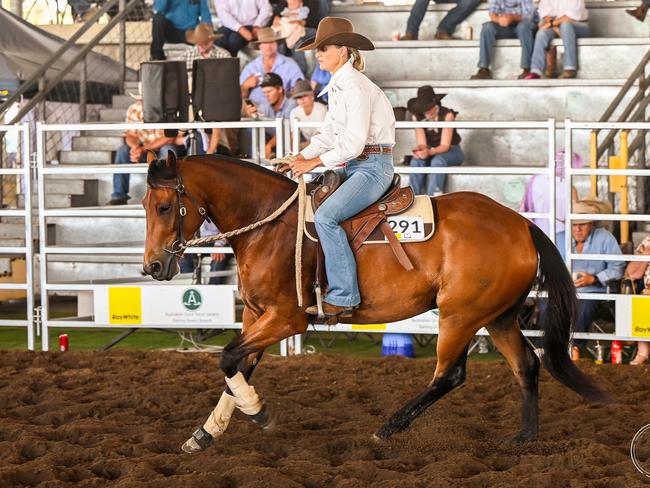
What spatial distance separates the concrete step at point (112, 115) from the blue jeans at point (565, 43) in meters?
5.06

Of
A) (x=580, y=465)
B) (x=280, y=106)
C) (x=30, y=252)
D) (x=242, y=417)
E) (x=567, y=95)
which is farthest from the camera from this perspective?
(x=567, y=95)

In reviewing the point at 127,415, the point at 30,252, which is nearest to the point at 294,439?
the point at 127,415

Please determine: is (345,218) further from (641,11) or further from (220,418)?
(641,11)

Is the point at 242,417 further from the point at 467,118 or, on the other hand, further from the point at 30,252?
the point at 467,118

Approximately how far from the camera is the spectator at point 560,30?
1270cm

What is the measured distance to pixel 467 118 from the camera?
12875mm

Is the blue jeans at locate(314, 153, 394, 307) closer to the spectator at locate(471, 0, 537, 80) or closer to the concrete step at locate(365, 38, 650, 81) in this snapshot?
the concrete step at locate(365, 38, 650, 81)

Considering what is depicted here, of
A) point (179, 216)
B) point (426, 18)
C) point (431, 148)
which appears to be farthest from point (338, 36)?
point (426, 18)

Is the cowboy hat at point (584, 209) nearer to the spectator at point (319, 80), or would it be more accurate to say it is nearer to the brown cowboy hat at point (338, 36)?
the brown cowboy hat at point (338, 36)

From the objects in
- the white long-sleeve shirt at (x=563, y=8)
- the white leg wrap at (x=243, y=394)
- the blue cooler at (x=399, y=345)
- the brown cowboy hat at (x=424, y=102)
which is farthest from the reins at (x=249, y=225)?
the white long-sleeve shirt at (x=563, y=8)

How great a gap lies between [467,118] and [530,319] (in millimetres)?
4856

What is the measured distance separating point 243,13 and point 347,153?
8.31 m

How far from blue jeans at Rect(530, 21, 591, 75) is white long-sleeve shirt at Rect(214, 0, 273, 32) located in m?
3.27

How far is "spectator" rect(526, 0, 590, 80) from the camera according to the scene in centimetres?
1270
